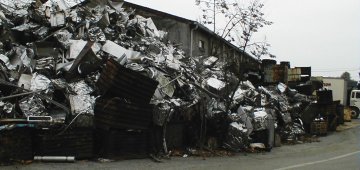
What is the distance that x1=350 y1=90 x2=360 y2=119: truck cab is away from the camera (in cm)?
3468

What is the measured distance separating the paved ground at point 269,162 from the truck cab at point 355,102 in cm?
1919

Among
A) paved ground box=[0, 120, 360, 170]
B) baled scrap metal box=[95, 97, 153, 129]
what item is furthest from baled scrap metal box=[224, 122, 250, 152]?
baled scrap metal box=[95, 97, 153, 129]

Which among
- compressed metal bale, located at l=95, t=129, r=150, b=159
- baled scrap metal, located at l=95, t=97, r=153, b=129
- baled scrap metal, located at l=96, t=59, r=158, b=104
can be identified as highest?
baled scrap metal, located at l=96, t=59, r=158, b=104

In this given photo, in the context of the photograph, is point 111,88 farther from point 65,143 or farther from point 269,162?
point 269,162

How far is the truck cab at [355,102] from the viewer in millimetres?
34678

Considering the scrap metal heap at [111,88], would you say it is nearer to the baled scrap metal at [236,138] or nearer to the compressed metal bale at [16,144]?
Answer: the baled scrap metal at [236,138]

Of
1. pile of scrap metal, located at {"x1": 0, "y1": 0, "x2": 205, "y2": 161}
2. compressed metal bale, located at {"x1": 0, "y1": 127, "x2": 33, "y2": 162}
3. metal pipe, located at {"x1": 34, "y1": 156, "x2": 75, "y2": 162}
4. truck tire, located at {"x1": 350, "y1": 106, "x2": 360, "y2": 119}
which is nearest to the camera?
Result: compressed metal bale, located at {"x1": 0, "y1": 127, "x2": 33, "y2": 162}

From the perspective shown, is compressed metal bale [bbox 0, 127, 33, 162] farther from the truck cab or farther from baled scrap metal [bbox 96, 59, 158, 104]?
the truck cab

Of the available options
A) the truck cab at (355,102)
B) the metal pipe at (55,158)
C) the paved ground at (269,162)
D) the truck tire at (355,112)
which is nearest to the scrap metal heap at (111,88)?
the metal pipe at (55,158)

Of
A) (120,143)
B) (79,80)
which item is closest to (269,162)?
(120,143)

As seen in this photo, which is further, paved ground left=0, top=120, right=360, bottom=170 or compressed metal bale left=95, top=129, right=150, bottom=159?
compressed metal bale left=95, top=129, right=150, bottom=159

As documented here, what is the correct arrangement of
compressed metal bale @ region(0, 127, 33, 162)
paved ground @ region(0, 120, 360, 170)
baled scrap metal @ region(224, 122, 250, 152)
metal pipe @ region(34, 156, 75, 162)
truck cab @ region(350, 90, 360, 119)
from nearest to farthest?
1. compressed metal bale @ region(0, 127, 33, 162)
2. metal pipe @ region(34, 156, 75, 162)
3. paved ground @ region(0, 120, 360, 170)
4. baled scrap metal @ region(224, 122, 250, 152)
5. truck cab @ region(350, 90, 360, 119)

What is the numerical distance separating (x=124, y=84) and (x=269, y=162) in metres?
4.50

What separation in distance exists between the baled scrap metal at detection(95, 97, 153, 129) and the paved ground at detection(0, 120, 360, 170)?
91 cm
